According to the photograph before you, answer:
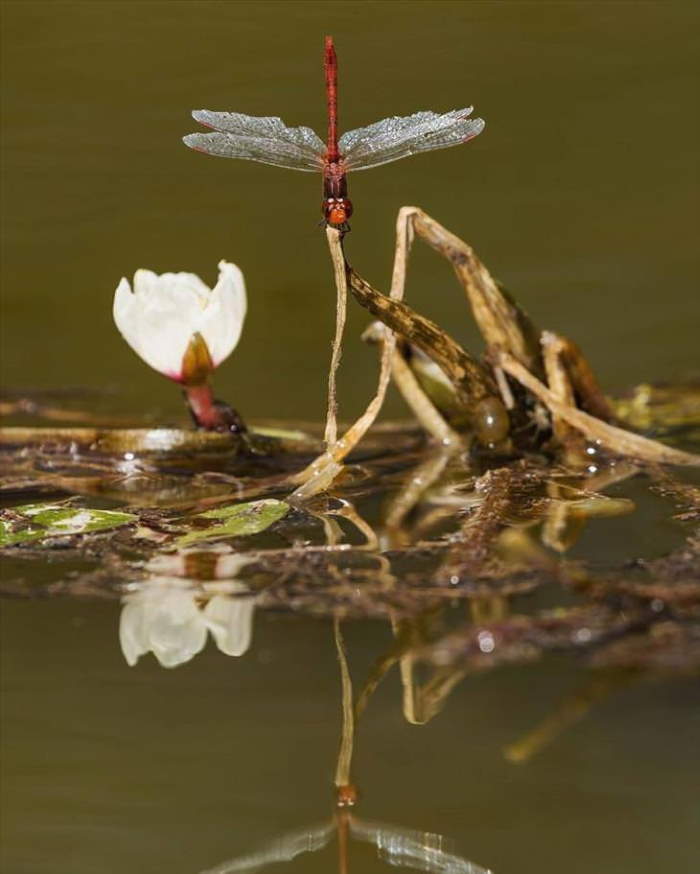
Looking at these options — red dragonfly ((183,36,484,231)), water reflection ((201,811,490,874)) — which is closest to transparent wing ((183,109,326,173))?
red dragonfly ((183,36,484,231))

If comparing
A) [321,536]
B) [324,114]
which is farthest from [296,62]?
[321,536]

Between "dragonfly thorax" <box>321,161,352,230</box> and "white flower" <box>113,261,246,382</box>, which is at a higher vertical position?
"dragonfly thorax" <box>321,161,352,230</box>

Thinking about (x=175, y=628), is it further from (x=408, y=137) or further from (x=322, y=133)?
(x=322, y=133)

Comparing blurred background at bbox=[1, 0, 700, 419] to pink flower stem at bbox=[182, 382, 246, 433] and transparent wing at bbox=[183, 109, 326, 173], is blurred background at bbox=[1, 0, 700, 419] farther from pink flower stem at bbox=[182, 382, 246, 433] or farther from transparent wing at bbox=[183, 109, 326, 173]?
transparent wing at bbox=[183, 109, 326, 173]

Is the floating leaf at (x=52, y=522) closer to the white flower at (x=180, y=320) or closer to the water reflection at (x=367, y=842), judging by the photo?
the white flower at (x=180, y=320)

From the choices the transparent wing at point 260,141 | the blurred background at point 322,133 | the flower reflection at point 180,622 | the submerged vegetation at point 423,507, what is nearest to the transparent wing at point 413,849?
the submerged vegetation at point 423,507

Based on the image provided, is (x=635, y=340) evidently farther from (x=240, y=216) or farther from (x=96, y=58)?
(x=96, y=58)

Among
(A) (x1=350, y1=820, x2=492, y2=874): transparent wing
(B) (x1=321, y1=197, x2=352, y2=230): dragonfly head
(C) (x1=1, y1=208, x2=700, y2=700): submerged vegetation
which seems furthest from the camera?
(B) (x1=321, y1=197, x2=352, y2=230): dragonfly head
